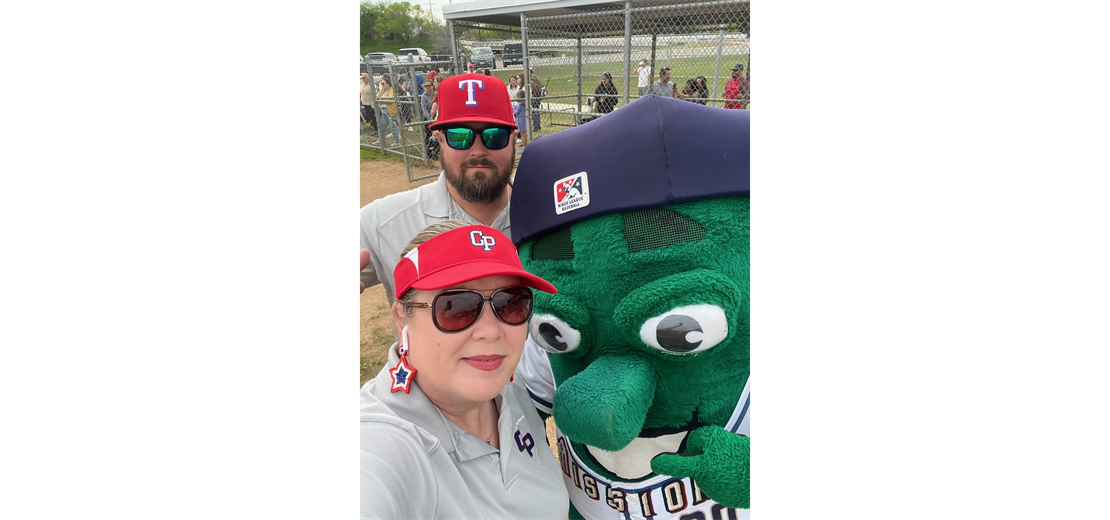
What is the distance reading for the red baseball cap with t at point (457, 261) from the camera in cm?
127

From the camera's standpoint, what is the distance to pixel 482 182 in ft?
8.35

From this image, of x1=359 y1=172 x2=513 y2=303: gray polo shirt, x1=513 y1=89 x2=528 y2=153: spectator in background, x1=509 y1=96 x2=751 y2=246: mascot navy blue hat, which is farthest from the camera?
x1=513 y1=89 x2=528 y2=153: spectator in background

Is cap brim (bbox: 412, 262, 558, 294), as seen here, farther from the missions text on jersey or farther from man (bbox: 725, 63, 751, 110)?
man (bbox: 725, 63, 751, 110)

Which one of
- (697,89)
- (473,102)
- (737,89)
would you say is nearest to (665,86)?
(697,89)

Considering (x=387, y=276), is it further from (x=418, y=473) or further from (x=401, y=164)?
(x=401, y=164)

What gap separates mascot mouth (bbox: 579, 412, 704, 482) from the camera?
1609 millimetres

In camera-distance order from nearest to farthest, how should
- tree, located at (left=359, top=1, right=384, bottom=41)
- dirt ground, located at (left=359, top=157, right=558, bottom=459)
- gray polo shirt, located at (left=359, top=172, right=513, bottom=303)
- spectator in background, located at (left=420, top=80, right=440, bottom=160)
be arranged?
tree, located at (left=359, top=1, right=384, bottom=41)
gray polo shirt, located at (left=359, top=172, right=513, bottom=303)
dirt ground, located at (left=359, top=157, right=558, bottom=459)
spectator in background, located at (left=420, top=80, right=440, bottom=160)

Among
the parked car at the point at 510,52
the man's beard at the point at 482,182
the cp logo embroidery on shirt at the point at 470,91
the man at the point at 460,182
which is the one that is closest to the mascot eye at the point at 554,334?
the man at the point at 460,182

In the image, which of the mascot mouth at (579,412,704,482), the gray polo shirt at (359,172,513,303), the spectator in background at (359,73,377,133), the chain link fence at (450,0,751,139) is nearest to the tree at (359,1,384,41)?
the gray polo shirt at (359,172,513,303)

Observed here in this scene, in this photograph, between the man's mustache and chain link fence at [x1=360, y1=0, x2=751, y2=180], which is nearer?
the man's mustache

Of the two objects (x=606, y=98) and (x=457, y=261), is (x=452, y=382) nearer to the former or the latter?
(x=457, y=261)

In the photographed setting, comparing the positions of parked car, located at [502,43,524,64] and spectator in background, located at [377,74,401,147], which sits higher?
parked car, located at [502,43,524,64]

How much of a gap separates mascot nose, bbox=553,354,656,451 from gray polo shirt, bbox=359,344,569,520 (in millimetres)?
160
